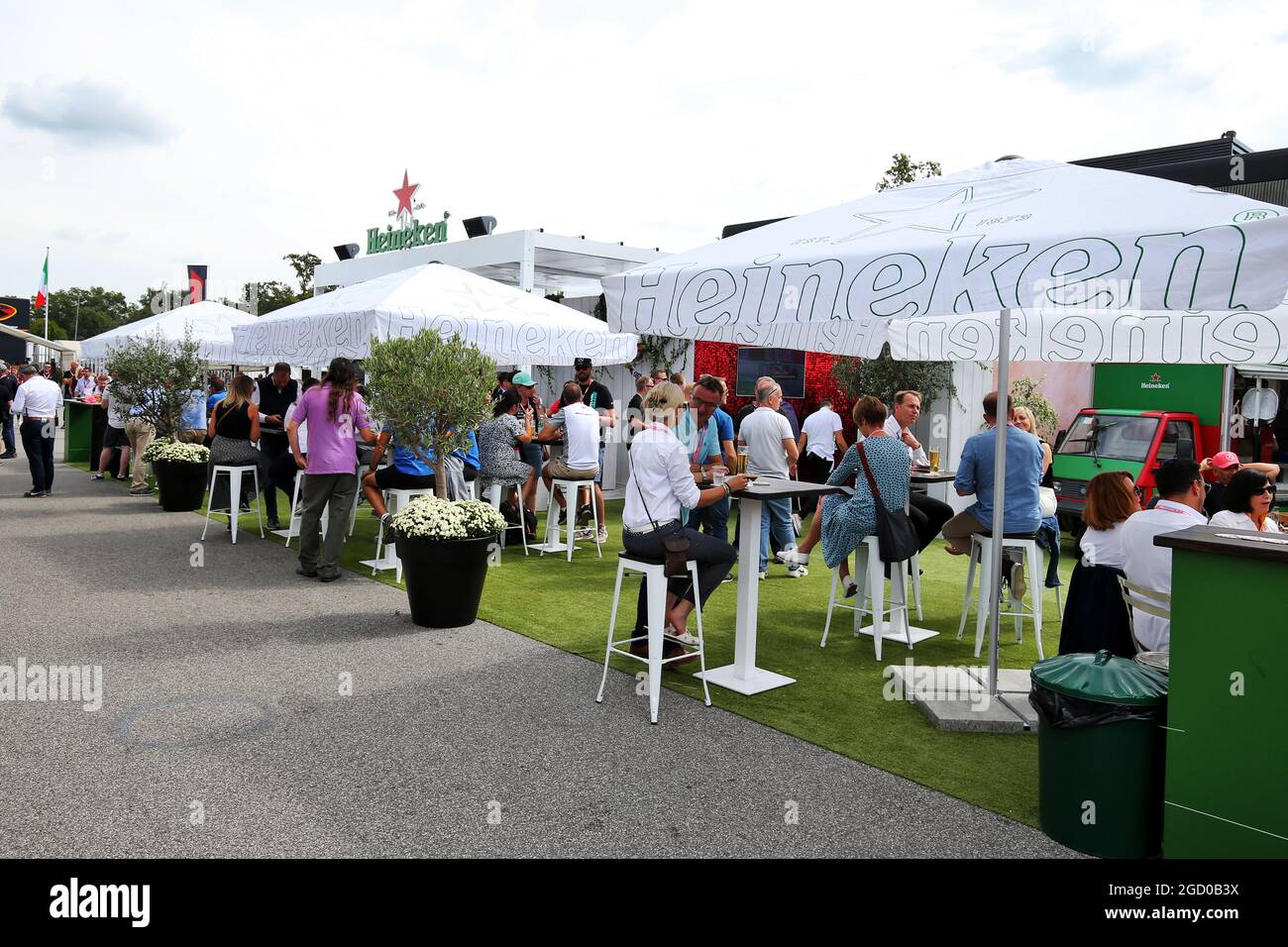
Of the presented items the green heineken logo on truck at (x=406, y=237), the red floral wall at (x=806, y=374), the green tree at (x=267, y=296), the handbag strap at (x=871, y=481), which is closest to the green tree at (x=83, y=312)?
the green tree at (x=267, y=296)

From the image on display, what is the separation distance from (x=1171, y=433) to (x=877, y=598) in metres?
7.05

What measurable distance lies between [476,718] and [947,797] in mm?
2253

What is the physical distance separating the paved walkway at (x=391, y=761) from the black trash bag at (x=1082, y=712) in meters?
0.50

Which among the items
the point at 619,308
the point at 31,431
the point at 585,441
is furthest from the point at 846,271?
the point at 31,431

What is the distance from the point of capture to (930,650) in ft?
20.6

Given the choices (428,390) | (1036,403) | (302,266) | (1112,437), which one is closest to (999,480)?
(428,390)

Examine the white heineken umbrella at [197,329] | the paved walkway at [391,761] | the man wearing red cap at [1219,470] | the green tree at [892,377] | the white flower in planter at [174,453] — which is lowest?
the paved walkway at [391,761]

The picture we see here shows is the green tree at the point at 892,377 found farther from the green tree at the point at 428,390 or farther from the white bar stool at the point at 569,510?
the green tree at the point at 428,390

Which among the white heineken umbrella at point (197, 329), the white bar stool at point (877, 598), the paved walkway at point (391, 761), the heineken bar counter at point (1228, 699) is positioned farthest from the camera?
the white heineken umbrella at point (197, 329)

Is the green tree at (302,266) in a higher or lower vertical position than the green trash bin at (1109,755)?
higher

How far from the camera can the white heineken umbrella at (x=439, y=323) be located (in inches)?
328

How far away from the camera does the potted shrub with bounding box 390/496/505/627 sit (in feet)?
20.9

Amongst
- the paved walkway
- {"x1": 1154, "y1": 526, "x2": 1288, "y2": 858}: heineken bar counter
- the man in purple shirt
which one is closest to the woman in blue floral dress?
the paved walkway

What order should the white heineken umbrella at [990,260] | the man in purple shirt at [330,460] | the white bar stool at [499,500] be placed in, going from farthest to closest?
1. the white bar stool at [499,500]
2. the man in purple shirt at [330,460]
3. the white heineken umbrella at [990,260]
